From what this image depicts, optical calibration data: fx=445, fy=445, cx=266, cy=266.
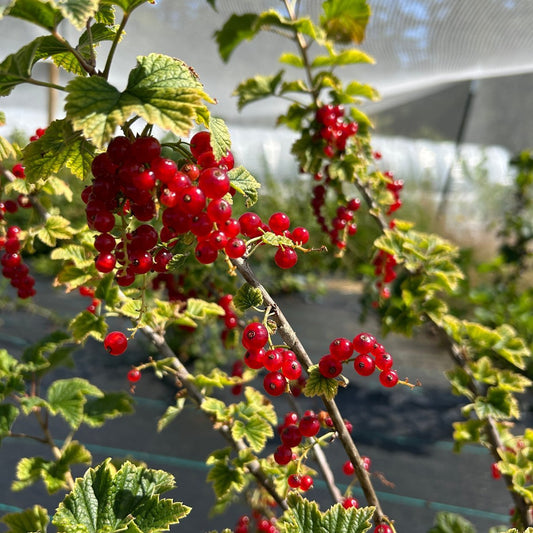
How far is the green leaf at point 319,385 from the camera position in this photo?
0.50 metres

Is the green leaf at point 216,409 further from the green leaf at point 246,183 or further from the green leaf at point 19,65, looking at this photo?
the green leaf at point 19,65

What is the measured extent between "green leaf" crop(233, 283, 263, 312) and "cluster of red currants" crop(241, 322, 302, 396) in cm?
2

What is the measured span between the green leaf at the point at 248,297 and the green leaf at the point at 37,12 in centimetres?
34

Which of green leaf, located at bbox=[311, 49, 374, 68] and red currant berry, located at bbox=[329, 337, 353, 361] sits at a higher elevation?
green leaf, located at bbox=[311, 49, 374, 68]

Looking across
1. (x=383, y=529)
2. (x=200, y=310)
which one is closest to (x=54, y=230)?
(x=200, y=310)

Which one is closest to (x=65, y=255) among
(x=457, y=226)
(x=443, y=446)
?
(x=443, y=446)

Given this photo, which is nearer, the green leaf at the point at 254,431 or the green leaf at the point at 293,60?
the green leaf at the point at 254,431

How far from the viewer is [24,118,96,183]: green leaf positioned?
1.65ft

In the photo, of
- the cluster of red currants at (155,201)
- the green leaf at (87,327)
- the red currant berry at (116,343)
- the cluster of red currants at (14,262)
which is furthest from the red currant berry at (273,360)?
the cluster of red currants at (14,262)

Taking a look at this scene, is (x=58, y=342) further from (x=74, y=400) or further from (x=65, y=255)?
(x=65, y=255)

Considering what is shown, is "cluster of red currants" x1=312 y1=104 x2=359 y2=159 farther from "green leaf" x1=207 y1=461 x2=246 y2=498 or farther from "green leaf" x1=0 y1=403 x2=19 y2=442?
"green leaf" x1=0 y1=403 x2=19 y2=442

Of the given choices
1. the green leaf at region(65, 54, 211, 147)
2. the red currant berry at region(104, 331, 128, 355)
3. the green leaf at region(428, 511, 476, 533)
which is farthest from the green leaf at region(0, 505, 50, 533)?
the green leaf at region(428, 511, 476, 533)

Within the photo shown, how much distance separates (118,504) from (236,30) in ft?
3.69

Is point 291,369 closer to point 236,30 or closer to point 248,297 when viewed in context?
point 248,297
